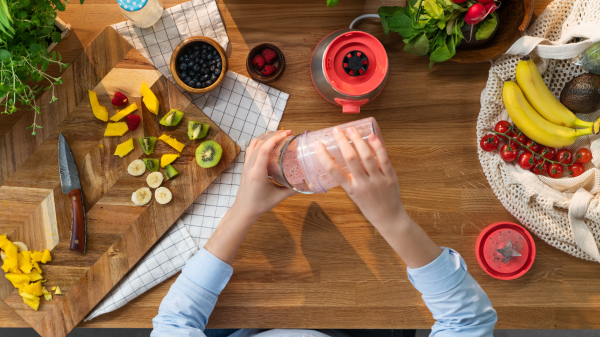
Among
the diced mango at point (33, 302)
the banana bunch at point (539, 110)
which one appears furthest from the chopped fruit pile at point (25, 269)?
the banana bunch at point (539, 110)

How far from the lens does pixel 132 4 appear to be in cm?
118

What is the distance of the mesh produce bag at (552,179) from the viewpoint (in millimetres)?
1247

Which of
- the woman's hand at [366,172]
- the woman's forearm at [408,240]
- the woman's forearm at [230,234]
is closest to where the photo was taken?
the woman's hand at [366,172]

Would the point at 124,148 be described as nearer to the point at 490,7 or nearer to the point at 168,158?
the point at 168,158

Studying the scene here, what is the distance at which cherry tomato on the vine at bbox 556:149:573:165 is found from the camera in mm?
1288

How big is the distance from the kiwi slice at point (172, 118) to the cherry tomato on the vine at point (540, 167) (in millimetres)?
1165

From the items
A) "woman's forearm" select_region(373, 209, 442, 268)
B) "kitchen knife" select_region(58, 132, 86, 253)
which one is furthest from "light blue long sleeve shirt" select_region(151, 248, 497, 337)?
"kitchen knife" select_region(58, 132, 86, 253)

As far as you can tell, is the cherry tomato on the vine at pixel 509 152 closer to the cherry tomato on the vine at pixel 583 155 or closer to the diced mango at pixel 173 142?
the cherry tomato on the vine at pixel 583 155

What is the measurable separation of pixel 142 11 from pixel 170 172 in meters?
0.50

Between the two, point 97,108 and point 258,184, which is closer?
point 258,184

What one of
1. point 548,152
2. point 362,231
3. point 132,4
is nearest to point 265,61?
point 132,4

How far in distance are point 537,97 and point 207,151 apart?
106 cm

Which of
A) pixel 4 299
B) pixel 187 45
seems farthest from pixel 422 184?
pixel 4 299

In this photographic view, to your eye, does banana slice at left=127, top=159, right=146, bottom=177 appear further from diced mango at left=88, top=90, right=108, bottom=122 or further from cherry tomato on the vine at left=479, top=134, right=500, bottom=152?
cherry tomato on the vine at left=479, top=134, right=500, bottom=152
